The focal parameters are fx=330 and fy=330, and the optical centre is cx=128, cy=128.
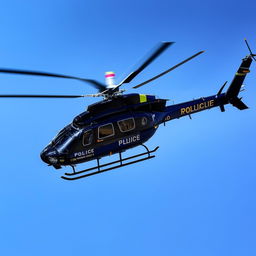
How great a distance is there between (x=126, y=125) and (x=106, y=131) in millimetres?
828

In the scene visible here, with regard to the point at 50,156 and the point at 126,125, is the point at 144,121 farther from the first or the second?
the point at 50,156

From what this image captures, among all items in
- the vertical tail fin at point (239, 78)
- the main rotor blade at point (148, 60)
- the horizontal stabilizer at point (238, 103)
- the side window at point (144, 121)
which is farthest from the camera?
the horizontal stabilizer at point (238, 103)

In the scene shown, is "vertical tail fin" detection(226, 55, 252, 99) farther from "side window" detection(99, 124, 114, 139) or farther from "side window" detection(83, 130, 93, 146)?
"side window" detection(83, 130, 93, 146)

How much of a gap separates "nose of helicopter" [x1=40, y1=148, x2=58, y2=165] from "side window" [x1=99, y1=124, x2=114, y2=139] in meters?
1.75

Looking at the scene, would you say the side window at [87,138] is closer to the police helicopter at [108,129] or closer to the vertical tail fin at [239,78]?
the police helicopter at [108,129]

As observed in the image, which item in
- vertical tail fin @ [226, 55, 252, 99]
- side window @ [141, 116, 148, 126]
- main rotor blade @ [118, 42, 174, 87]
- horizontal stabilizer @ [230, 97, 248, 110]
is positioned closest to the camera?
main rotor blade @ [118, 42, 174, 87]

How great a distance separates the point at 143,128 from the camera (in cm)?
1296

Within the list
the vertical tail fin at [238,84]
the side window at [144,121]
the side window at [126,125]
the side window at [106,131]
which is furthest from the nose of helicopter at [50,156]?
the vertical tail fin at [238,84]

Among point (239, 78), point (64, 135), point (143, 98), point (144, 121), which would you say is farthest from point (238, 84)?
point (64, 135)

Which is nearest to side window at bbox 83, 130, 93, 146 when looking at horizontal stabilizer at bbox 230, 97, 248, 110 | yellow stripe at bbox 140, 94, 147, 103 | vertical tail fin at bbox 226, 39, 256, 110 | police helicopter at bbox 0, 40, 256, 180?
police helicopter at bbox 0, 40, 256, 180

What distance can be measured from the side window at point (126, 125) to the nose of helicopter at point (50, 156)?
256 cm

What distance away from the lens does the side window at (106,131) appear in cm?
1211

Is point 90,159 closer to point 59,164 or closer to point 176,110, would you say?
point 59,164

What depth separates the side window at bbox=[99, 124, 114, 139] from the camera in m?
12.1
